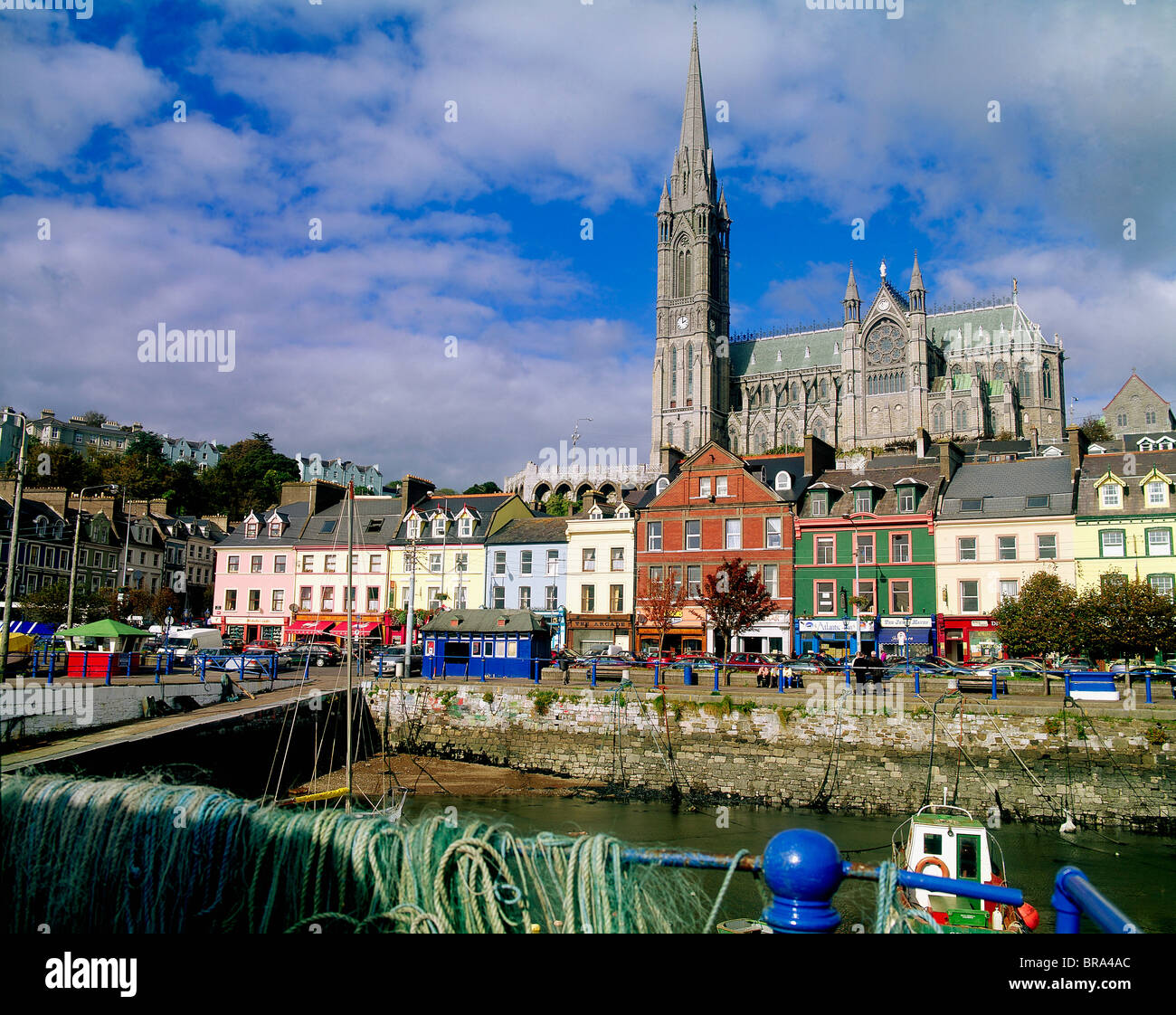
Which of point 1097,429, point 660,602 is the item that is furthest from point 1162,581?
point 1097,429

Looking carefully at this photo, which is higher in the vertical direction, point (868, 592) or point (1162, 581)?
point (1162, 581)

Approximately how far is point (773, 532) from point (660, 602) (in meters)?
7.53

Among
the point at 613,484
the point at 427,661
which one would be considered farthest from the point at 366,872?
the point at 613,484

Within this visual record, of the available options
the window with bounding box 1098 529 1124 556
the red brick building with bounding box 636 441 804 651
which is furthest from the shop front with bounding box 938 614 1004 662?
the red brick building with bounding box 636 441 804 651

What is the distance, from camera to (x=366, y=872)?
5.14 m

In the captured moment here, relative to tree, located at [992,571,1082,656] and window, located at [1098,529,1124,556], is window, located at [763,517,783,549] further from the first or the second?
window, located at [1098,529,1124,556]

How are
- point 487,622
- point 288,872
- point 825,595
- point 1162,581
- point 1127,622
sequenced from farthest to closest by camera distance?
1. point 825,595
2. point 1162,581
3. point 487,622
4. point 1127,622
5. point 288,872

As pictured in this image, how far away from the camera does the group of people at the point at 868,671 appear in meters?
29.8

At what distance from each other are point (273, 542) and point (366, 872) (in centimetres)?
6088

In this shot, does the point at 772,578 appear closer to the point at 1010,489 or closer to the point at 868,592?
the point at 868,592

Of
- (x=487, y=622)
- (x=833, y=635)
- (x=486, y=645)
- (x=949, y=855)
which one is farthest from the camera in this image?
(x=833, y=635)

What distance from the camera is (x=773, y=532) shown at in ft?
161

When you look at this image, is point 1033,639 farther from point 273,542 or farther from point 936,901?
point 273,542

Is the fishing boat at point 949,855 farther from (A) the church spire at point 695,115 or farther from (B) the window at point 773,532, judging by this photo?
(A) the church spire at point 695,115
